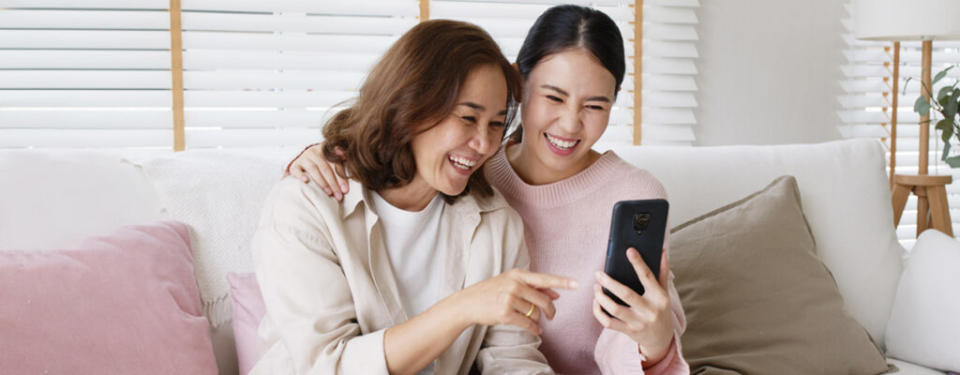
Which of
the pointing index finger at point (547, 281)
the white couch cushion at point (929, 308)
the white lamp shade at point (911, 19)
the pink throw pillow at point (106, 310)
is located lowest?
the white couch cushion at point (929, 308)

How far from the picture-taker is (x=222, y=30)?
2.84 m

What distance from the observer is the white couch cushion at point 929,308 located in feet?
6.11

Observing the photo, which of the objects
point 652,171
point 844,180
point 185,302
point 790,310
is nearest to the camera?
point 185,302

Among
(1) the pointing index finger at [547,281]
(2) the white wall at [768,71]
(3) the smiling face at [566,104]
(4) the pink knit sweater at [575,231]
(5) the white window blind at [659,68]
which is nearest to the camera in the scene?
(1) the pointing index finger at [547,281]

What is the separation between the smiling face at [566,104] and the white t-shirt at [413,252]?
25cm

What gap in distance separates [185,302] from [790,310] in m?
1.27

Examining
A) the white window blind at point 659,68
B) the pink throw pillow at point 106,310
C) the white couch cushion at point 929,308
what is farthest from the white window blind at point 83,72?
the white couch cushion at point 929,308

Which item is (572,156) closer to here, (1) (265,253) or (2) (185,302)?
(1) (265,253)

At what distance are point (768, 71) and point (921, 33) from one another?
652mm

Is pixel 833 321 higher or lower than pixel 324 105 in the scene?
lower

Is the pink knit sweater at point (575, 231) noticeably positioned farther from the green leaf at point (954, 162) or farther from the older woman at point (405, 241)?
the green leaf at point (954, 162)

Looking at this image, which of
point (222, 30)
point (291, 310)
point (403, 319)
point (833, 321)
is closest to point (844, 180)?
point (833, 321)

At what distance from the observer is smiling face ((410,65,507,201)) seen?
1284mm

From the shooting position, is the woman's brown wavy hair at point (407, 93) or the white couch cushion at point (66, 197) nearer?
the woman's brown wavy hair at point (407, 93)
